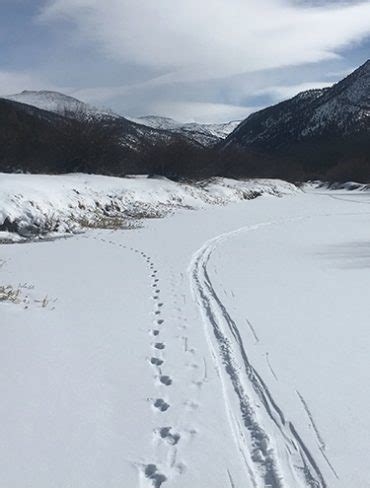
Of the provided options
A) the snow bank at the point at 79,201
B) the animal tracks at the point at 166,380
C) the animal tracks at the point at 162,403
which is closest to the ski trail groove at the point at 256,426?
the animal tracks at the point at 162,403

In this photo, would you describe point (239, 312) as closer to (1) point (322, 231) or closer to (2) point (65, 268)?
(2) point (65, 268)

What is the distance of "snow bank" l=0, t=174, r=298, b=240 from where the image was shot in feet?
51.5

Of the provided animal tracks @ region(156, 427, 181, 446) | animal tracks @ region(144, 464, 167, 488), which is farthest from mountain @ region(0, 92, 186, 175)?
animal tracks @ region(144, 464, 167, 488)

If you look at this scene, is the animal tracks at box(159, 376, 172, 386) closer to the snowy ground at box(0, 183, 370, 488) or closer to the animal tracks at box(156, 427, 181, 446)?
the snowy ground at box(0, 183, 370, 488)

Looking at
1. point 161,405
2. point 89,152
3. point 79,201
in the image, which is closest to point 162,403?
point 161,405

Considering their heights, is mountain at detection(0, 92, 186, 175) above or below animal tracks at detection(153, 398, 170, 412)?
above

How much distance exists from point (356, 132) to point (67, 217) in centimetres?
17026

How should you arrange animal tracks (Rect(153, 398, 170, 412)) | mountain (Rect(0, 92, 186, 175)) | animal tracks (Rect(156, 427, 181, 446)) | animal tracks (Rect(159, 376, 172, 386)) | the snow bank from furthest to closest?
mountain (Rect(0, 92, 186, 175)), the snow bank, animal tracks (Rect(159, 376, 172, 386)), animal tracks (Rect(153, 398, 170, 412)), animal tracks (Rect(156, 427, 181, 446))

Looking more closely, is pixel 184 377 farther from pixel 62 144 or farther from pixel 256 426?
pixel 62 144

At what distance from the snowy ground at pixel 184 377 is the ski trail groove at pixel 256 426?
1cm

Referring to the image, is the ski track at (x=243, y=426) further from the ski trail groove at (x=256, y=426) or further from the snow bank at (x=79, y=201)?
the snow bank at (x=79, y=201)

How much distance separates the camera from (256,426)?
4094 millimetres

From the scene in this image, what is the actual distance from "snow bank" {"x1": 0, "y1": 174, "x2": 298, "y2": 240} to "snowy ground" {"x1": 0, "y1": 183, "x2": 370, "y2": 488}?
17.1 ft

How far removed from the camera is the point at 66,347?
5832 mm
